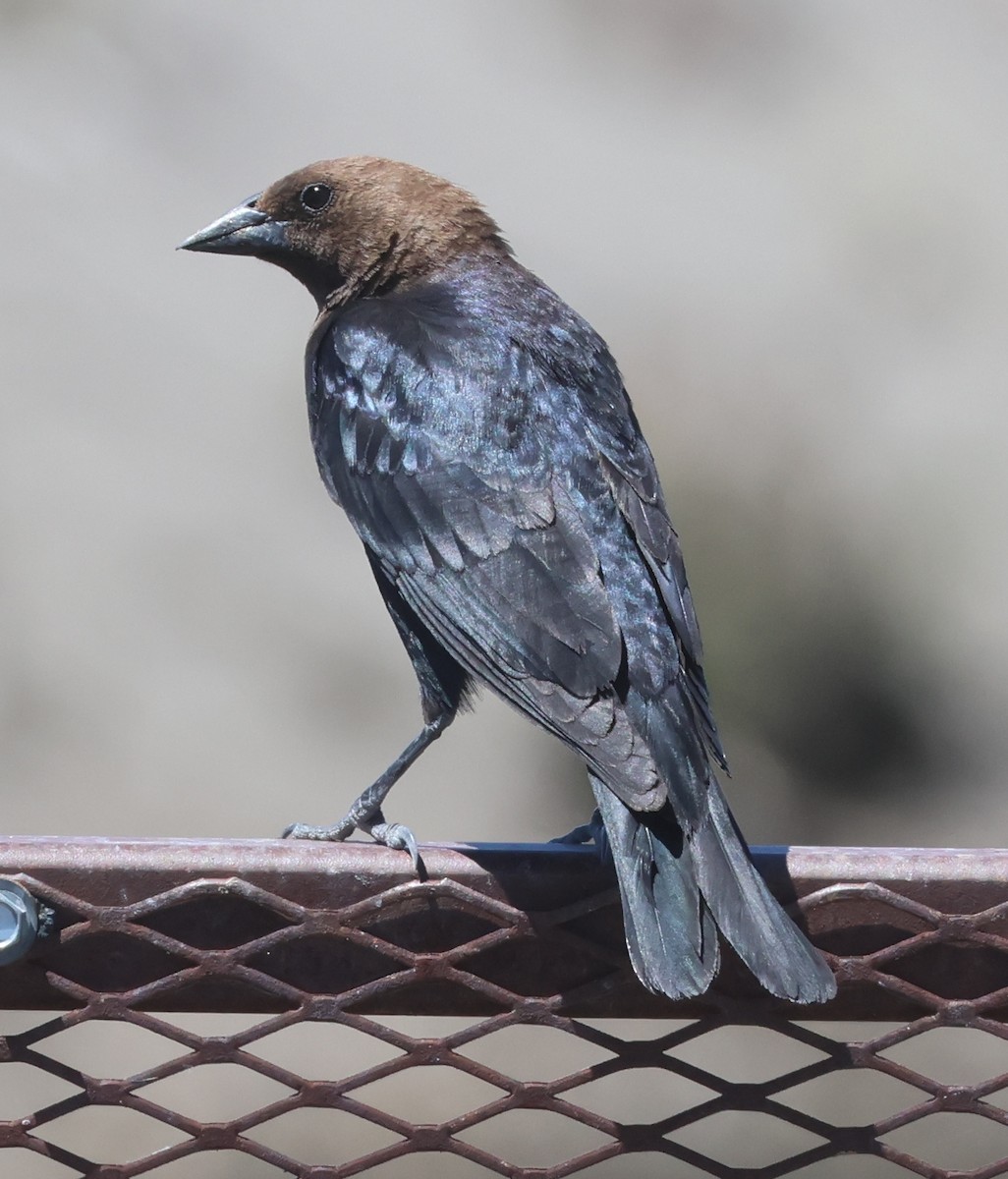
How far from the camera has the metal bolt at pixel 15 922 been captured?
1736 millimetres

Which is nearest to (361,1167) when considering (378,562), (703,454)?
(378,562)

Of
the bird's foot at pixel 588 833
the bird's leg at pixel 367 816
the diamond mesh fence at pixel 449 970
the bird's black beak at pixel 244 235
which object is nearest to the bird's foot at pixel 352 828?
the bird's leg at pixel 367 816

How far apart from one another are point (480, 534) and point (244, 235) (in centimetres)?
119

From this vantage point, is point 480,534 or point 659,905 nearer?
point 659,905

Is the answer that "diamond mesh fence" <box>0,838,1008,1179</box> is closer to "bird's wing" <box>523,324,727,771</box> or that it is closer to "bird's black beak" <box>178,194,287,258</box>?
"bird's wing" <box>523,324,727,771</box>

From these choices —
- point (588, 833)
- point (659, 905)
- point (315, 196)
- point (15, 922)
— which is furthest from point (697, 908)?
point (315, 196)

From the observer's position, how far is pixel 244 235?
357 cm

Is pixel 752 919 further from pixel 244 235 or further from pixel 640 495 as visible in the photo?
pixel 244 235

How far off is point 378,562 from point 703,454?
4940mm

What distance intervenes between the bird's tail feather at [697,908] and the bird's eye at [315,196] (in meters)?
1.74

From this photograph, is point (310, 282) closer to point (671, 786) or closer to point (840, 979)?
point (671, 786)

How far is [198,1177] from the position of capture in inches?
260

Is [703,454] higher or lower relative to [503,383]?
lower

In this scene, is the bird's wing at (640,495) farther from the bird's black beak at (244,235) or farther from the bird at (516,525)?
the bird's black beak at (244,235)
